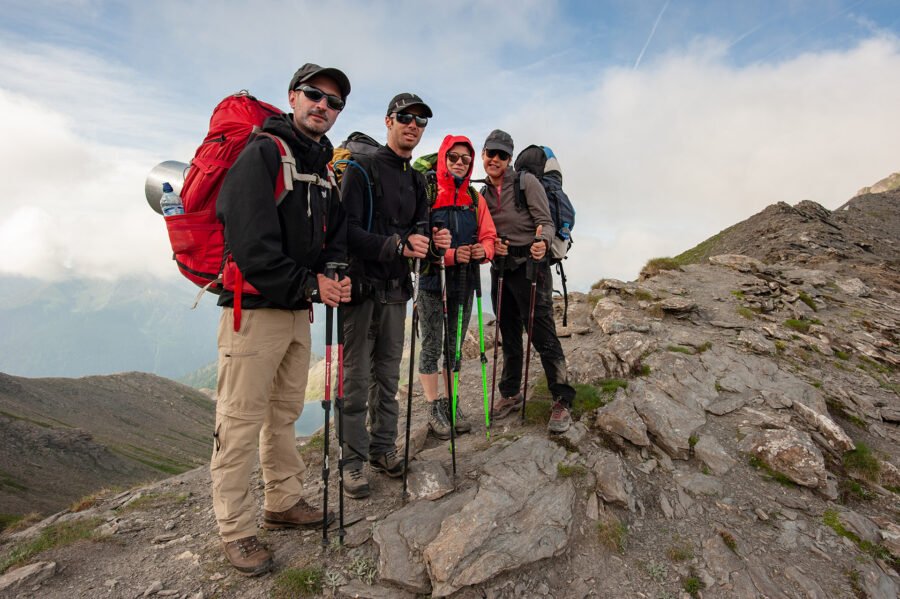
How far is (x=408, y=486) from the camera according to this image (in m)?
6.19

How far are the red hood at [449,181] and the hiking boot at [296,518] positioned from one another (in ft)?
15.9

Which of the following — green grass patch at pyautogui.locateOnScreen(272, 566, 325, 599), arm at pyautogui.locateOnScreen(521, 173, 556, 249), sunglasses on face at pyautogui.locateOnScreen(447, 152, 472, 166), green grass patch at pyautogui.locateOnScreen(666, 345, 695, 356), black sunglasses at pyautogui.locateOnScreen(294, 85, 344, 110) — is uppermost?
black sunglasses at pyautogui.locateOnScreen(294, 85, 344, 110)

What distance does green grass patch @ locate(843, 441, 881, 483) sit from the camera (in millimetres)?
7414

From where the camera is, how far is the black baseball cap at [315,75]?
4.92 metres

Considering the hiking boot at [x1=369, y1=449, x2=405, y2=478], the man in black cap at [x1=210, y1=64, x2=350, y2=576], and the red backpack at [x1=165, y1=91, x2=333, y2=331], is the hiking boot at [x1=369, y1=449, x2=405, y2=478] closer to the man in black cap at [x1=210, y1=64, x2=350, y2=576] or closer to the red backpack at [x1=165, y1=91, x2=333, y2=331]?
the man in black cap at [x1=210, y1=64, x2=350, y2=576]

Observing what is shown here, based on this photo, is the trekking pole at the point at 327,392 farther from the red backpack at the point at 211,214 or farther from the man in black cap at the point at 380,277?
the red backpack at the point at 211,214

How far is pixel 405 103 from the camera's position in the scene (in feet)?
19.3

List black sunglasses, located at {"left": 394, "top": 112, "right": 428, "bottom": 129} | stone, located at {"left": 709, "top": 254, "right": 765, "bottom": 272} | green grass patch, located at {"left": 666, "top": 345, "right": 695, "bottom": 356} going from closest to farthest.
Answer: black sunglasses, located at {"left": 394, "top": 112, "right": 428, "bottom": 129}, green grass patch, located at {"left": 666, "top": 345, "right": 695, "bottom": 356}, stone, located at {"left": 709, "top": 254, "right": 765, "bottom": 272}

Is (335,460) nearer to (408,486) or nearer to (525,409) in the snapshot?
(408,486)

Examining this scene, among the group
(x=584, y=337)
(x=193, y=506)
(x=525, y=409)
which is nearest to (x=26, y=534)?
(x=193, y=506)

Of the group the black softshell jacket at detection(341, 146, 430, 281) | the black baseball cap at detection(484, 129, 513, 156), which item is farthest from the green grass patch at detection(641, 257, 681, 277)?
the black softshell jacket at detection(341, 146, 430, 281)

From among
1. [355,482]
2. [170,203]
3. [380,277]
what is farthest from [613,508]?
[170,203]

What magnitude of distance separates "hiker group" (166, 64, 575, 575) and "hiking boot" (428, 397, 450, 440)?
2 centimetres

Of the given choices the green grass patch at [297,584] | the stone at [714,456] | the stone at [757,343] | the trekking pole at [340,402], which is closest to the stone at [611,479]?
the stone at [714,456]
